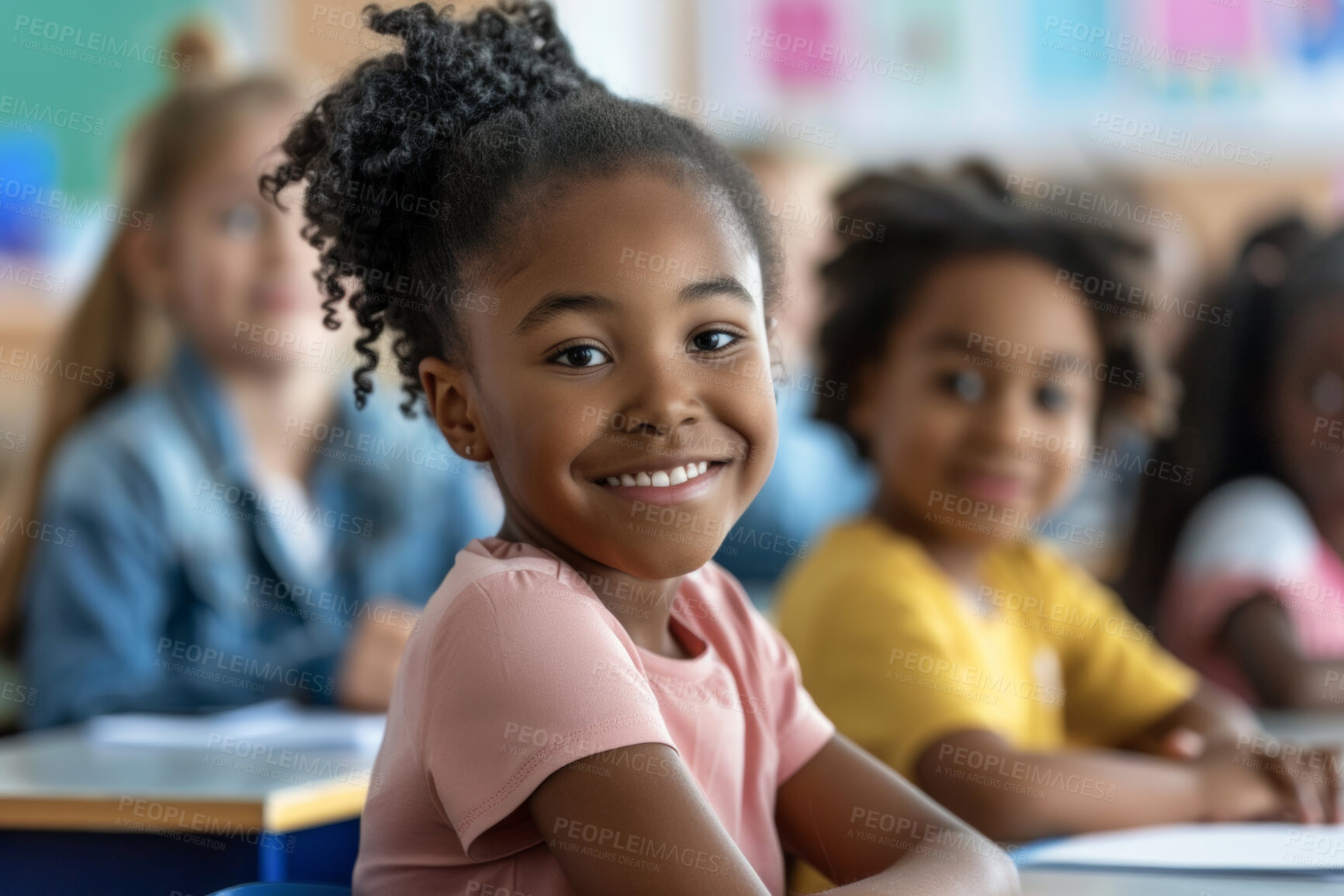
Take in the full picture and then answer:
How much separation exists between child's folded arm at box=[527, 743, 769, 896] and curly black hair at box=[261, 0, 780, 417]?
267 mm

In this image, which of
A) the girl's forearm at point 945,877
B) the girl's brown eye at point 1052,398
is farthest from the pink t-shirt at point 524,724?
the girl's brown eye at point 1052,398

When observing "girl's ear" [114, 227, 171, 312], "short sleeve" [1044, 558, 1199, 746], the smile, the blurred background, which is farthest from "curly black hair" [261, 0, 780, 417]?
the blurred background

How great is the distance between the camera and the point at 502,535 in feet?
2.65

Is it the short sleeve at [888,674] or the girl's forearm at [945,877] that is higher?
the girl's forearm at [945,877]

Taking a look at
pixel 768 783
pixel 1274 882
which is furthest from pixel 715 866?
pixel 1274 882

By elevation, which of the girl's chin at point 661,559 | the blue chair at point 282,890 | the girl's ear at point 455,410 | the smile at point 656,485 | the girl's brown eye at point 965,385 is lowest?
the blue chair at point 282,890

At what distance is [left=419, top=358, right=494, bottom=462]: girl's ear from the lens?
778 millimetres

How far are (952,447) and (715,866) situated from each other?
0.78m

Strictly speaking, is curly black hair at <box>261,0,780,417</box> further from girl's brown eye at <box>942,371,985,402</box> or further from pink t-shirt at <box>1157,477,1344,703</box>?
pink t-shirt at <box>1157,477,1344,703</box>

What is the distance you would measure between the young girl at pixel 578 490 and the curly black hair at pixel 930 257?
61 cm

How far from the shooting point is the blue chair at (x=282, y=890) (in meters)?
0.73

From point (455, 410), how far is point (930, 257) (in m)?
0.77

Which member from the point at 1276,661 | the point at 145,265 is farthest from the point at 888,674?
the point at 145,265

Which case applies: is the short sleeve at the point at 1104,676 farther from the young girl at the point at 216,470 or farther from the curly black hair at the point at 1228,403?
the young girl at the point at 216,470
